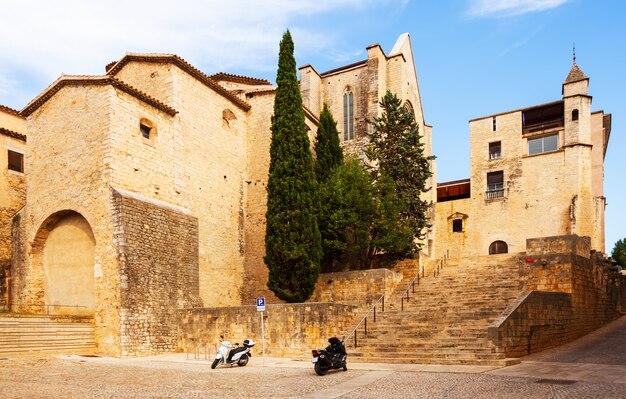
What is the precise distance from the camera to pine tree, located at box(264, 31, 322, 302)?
18.7 metres

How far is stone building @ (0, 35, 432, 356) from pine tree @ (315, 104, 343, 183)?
2482 mm

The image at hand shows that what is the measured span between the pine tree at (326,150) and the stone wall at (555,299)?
9.56 meters

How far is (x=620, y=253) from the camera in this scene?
4238 cm

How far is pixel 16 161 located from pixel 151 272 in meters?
11.1

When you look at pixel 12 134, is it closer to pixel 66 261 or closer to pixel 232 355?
pixel 66 261

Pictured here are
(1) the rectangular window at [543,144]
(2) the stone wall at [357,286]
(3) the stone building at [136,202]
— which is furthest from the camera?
(1) the rectangular window at [543,144]

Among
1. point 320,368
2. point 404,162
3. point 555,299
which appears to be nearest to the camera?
point 320,368

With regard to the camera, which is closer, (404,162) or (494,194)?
(404,162)

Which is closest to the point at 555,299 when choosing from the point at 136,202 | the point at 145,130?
the point at 136,202

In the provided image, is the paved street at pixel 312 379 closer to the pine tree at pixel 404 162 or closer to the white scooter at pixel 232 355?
the white scooter at pixel 232 355

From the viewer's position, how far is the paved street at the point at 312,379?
8383 mm

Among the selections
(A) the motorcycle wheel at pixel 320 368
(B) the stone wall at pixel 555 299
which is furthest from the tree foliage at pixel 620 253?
(A) the motorcycle wheel at pixel 320 368

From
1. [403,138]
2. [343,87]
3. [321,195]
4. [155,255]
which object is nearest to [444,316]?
[321,195]

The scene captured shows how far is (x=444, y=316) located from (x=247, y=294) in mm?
10578
